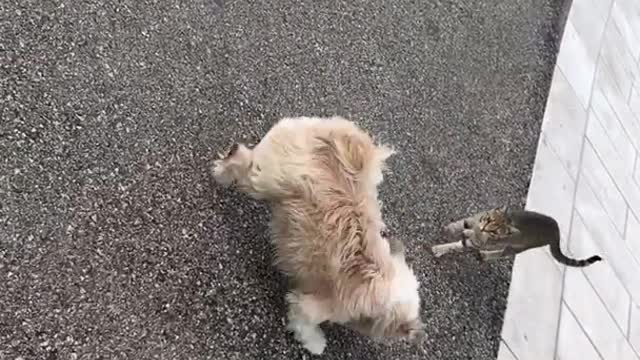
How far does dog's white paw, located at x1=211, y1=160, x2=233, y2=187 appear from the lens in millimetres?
3273

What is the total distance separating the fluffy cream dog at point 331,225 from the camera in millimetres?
3025

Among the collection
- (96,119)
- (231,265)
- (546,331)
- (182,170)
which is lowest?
(546,331)

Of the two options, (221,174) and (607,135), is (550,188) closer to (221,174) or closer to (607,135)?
(607,135)

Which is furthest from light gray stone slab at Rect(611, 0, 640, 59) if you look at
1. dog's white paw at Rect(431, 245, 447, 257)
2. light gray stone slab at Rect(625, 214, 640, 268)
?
dog's white paw at Rect(431, 245, 447, 257)

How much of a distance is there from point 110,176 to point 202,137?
0.53 meters

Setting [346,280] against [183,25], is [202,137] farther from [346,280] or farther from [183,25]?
[346,280]

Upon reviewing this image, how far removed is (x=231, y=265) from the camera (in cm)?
324

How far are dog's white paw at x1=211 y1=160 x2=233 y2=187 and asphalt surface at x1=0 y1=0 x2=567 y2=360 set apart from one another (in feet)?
0.16

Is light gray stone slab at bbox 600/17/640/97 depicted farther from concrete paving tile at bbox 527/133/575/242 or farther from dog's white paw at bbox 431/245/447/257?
dog's white paw at bbox 431/245/447/257

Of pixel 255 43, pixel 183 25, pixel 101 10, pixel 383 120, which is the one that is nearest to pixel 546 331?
pixel 383 120

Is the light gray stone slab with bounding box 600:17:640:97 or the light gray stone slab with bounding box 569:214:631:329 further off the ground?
the light gray stone slab with bounding box 600:17:640:97

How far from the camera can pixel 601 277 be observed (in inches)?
213

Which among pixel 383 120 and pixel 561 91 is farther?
pixel 561 91

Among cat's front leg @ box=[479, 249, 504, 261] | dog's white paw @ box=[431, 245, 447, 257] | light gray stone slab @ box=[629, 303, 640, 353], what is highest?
dog's white paw @ box=[431, 245, 447, 257]
